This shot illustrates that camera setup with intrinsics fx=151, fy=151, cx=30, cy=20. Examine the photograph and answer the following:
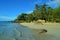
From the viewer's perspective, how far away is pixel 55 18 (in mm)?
60500

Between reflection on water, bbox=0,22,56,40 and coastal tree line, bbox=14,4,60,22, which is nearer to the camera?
reflection on water, bbox=0,22,56,40

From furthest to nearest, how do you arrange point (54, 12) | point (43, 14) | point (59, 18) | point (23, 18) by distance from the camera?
point (23, 18) < point (43, 14) < point (54, 12) < point (59, 18)

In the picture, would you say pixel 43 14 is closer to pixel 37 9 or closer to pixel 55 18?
pixel 37 9

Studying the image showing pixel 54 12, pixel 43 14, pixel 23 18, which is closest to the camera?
pixel 54 12

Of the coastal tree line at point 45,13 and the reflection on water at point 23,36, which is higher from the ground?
the coastal tree line at point 45,13

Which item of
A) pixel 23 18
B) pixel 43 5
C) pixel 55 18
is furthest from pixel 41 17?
pixel 23 18

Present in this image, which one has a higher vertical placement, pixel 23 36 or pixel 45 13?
pixel 45 13

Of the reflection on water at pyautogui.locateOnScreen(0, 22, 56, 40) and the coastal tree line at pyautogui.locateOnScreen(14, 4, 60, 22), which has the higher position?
the coastal tree line at pyautogui.locateOnScreen(14, 4, 60, 22)

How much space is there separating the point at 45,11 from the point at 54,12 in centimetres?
697

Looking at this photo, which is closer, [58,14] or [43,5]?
[58,14]

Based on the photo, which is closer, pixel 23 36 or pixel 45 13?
pixel 23 36

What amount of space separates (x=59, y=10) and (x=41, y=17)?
435 inches

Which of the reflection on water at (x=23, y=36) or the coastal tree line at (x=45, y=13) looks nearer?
the reflection on water at (x=23, y=36)

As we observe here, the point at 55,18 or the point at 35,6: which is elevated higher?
the point at 35,6
